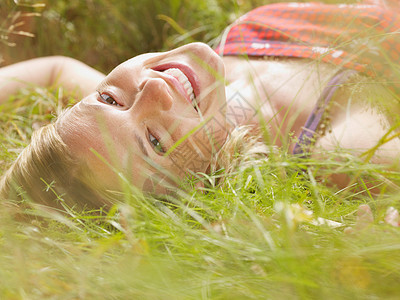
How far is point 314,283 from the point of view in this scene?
23.3 inches

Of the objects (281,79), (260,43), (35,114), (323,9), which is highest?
(323,9)

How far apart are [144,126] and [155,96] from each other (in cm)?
10

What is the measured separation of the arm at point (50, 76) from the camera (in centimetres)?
203

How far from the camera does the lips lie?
136 centimetres

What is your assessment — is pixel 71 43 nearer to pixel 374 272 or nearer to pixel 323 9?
pixel 323 9

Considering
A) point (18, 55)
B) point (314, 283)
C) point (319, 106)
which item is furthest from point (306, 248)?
point (18, 55)

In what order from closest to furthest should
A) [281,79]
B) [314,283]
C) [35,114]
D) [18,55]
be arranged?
[314,283], [281,79], [35,114], [18,55]

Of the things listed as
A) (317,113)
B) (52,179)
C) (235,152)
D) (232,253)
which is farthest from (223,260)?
(317,113)

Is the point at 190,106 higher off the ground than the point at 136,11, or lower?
lower

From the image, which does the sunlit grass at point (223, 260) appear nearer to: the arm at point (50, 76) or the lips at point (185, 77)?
the lips at point (185, 77)

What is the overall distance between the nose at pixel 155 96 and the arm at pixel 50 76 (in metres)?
0.85

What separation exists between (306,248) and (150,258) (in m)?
0.26

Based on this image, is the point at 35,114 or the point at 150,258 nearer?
the point at 150,258

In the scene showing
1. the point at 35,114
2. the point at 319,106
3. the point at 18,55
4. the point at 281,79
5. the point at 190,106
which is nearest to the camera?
the point at 190,106
